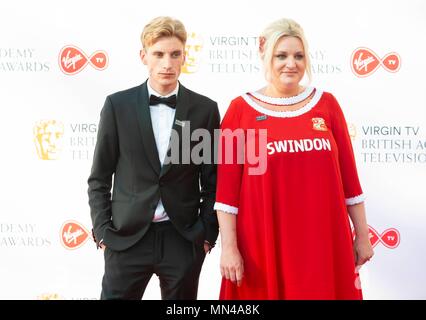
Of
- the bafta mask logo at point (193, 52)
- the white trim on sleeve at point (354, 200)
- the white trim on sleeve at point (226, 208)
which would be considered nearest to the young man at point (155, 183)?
the white trim on sleeve at point (226, 208)

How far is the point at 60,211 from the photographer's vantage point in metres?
2.90

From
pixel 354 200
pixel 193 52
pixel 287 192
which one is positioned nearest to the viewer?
pixel 287 192

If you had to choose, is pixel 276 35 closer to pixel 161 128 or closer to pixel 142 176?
pixel 161 128

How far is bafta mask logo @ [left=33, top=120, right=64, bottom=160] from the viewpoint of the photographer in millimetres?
2889

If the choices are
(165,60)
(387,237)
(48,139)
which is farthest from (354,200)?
(48,139)

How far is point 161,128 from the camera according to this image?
209 centimetres

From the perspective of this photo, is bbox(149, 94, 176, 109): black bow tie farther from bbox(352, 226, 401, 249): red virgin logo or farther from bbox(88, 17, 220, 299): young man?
bbox(352, 226, 401, 249): red virgin logo

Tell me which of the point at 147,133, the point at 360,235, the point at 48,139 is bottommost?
the point at 360,235

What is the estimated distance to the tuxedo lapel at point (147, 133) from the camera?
6.63ft

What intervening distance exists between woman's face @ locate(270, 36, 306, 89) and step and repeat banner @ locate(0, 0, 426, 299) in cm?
95

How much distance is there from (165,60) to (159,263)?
2.67 ft

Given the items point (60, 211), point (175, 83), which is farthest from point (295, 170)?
point (60, 211)

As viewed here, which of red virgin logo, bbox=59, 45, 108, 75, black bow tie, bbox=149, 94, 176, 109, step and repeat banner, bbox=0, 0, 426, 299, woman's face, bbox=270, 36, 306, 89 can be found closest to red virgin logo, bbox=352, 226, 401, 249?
step and repeat banner, bbox=0, 0, 426, 299

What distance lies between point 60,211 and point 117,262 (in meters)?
0.98
